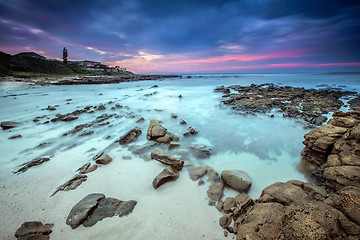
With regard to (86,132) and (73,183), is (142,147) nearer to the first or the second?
(73,183)

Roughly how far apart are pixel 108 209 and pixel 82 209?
0.46m

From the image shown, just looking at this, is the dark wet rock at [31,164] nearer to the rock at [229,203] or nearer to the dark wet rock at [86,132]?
the dark wet rock at [86,132]

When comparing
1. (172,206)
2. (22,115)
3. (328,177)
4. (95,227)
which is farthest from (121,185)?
(22,115)

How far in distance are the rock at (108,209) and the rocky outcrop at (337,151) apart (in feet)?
13.6

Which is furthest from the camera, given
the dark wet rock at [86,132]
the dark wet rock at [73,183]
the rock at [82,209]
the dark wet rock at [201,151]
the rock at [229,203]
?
the dark wet rock at [86,132]

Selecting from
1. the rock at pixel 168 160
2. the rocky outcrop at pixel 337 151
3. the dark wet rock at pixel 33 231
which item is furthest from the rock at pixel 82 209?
the rocky outcrop at pixel 337 151

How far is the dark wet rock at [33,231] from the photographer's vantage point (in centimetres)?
228

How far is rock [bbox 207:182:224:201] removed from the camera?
321 centimetres

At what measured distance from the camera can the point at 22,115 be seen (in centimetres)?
862

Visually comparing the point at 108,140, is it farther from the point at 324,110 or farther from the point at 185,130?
the point at 324,110

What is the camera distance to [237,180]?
11.5 ft

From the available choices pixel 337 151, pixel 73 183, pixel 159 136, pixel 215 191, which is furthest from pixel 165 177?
pixel 337 151

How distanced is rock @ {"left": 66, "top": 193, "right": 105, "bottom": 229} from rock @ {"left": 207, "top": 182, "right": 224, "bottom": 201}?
7.65 feet

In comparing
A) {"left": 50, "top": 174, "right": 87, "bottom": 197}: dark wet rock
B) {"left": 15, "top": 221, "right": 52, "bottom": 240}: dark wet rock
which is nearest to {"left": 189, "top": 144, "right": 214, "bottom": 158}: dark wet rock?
{"left": 50, "top": 174, "right": 87, "bottom": 197}: dark wet rock
